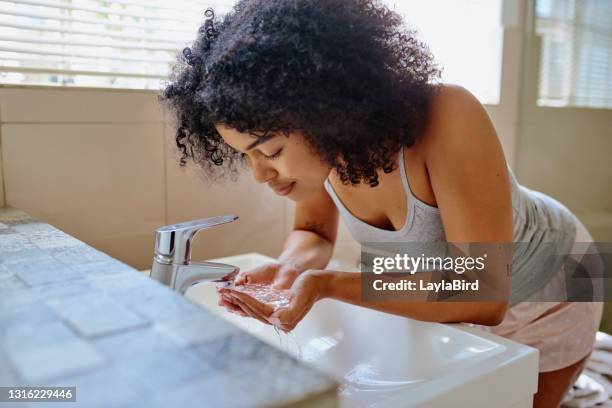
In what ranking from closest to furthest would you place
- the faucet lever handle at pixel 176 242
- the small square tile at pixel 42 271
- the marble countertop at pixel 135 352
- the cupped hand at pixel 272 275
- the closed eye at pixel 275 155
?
the marble countertop at pixel 135 352
the small square tile at pixel 42 271
the faucet lever handle at pixel 176 242
the closed eye at pixel 275 155
the cupped hand at pixel 272 275

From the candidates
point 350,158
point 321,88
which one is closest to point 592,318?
point 350,158

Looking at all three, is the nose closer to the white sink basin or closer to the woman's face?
the woman's face

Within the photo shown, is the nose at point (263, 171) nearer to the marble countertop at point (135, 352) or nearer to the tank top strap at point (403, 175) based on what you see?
the tank top strap at point (403, 175)

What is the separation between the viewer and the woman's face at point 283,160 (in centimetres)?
79

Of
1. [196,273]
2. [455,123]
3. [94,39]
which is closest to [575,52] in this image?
[455,123]

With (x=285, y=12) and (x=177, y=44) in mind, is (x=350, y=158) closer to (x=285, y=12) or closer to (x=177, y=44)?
(x=285, y=12)

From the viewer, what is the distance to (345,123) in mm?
786

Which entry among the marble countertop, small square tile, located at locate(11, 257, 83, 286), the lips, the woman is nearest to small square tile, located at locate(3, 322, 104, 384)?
the marble countertop

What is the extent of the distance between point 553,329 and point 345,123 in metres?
0.57

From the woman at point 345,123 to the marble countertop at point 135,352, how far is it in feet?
1.10

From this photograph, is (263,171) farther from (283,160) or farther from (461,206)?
(461,206)

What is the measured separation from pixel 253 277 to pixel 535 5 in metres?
1.36

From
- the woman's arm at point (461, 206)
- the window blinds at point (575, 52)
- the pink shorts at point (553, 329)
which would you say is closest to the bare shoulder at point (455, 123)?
the woman's arm at point (461, 206)

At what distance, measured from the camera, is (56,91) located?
100 cm
